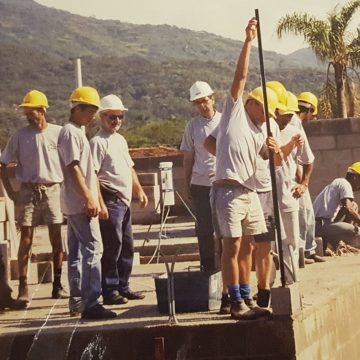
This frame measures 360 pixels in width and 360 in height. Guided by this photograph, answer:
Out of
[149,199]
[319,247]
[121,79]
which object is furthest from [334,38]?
[121,79]

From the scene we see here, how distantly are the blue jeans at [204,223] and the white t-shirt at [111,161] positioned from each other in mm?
968

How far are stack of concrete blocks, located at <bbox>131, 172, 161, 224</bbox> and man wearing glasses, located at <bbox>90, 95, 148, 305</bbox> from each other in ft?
37.3

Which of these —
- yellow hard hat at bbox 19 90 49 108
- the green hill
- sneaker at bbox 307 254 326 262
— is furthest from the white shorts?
the green hill

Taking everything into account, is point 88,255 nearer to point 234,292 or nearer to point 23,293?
point 234,292

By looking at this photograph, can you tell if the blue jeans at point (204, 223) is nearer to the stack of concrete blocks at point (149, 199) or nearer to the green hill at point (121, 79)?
the stack of concrete blocks at point (149, 199)

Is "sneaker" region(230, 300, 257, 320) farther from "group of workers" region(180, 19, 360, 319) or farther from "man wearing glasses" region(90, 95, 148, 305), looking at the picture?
"man wearing glasses" region(90, 95, 148, 305)

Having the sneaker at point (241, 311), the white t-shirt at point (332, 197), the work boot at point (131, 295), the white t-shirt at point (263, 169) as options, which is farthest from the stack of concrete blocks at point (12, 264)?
the white t-shirt at point (332, 197)

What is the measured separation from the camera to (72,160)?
9.78 meters

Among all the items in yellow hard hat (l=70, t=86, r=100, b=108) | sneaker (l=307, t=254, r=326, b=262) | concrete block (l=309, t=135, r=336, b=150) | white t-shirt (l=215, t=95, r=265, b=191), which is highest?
yellow hard hat (l=70, t=86, r=100, b=108)

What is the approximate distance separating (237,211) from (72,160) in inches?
53.5

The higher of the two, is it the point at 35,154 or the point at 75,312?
the point at 35,154

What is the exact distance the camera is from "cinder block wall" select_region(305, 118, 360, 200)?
72.1 ft

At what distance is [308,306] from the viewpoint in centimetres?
936

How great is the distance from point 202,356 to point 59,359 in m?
0.97
